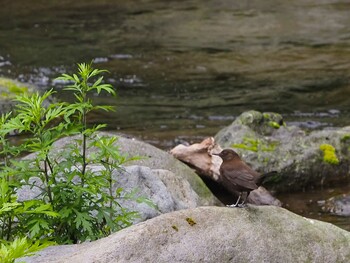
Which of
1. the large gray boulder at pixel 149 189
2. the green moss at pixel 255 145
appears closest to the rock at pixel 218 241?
the large gray boulder at pixel 149 189

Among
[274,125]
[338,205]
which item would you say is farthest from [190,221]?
[274,125]

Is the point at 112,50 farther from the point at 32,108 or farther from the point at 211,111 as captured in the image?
the point at 32,108

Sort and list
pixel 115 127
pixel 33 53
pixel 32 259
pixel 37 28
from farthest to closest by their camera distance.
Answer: pixel 37 28 < pixel 33 53 < pixel 115 127 < pixel 32 259

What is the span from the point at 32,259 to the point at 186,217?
32.0 inches

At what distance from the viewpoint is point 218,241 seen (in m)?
4.07

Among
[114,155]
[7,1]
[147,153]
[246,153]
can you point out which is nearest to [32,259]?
[114,155]

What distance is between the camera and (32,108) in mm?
4043

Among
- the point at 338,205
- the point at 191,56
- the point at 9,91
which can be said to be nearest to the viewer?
the point at 338,205

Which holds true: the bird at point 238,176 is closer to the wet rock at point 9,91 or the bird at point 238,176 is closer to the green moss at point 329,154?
the green moss at point 329,154

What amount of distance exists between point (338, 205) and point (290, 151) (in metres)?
1.07

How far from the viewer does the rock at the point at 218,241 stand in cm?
382

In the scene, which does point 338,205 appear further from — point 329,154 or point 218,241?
point 218,241

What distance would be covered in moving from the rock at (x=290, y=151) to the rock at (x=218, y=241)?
3.63 metres

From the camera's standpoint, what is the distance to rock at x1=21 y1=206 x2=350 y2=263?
12.5 feet
